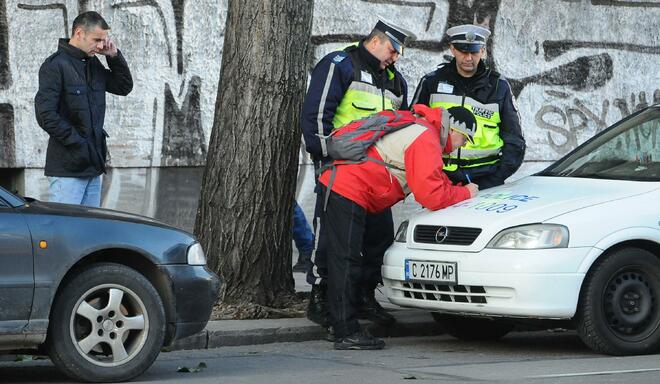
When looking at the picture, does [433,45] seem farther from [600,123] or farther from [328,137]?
[328,137]

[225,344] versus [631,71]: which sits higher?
[631,71]

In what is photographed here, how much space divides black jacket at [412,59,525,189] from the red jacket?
1.00 meters

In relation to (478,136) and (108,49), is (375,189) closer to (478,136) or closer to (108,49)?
(478,136)

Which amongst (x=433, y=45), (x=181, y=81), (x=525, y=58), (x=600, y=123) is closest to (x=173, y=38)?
(x=181, y=81)

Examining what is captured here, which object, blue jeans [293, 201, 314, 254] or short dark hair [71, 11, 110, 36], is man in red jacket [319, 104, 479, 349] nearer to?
short dark hair [71, 11, 110, 36]

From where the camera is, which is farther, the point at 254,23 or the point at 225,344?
the point at 254,23

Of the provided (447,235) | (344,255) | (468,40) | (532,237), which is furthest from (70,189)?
(532,237)

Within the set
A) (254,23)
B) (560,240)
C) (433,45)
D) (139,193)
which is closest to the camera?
(560,240)

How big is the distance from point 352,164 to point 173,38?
A: 4.52 m

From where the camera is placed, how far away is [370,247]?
9.09m

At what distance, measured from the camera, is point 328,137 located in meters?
8.60

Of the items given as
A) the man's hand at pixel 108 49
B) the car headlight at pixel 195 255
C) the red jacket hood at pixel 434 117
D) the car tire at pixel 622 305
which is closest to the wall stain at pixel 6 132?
the man's hand at pixel 108 49

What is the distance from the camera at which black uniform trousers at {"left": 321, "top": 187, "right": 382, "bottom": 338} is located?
8.45 m

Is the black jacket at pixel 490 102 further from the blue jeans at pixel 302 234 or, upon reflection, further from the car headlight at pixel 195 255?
the car headlight at pixel 195 255
